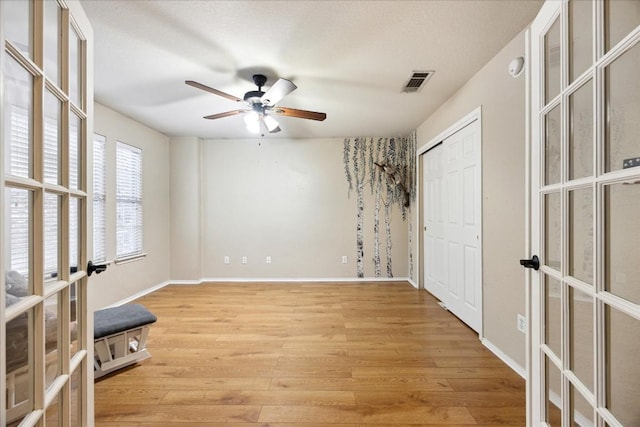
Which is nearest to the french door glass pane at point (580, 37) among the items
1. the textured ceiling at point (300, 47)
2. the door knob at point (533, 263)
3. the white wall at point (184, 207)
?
the door knob at point (533, 263)

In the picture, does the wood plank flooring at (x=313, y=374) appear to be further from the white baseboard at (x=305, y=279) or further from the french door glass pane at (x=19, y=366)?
the white baseboard at (x=305, y=279)

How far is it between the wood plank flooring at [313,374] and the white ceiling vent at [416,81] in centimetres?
246

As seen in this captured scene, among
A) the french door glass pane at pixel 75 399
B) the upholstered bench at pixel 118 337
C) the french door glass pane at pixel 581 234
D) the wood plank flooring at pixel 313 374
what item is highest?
the french door glass pane at pixel 581 234

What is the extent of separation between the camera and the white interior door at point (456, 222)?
2.72m

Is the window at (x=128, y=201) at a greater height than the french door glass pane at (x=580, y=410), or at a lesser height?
greater

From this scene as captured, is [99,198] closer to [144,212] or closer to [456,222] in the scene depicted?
[144,212]

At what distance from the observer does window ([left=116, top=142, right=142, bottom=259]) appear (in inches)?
148

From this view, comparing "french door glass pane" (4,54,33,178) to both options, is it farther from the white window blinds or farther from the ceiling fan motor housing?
the ceiling fan motor housing

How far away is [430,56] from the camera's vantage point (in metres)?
2.30

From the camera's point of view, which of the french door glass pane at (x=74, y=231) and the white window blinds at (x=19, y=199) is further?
the french door glass pane at (x=74, y=231)

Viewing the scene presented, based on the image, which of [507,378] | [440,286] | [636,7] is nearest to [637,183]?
[636,7]

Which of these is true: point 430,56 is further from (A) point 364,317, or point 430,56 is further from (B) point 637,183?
(A) point 364,317

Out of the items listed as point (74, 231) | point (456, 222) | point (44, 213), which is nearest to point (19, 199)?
point (44, 213)

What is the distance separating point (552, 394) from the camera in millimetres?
1153
